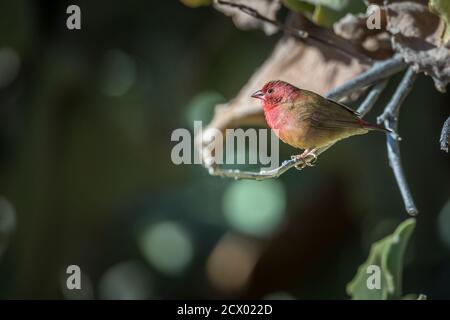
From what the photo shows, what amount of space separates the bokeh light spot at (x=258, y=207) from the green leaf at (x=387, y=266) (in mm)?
480

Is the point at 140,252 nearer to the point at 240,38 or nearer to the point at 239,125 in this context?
the point at 240,38

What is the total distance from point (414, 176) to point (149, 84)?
1.53 ft

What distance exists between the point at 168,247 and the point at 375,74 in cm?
70

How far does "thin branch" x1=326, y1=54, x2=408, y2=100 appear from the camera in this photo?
73 cm

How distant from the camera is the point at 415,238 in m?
1.21

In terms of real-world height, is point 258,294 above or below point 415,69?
below

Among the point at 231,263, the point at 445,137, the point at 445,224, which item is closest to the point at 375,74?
the point at 445,137

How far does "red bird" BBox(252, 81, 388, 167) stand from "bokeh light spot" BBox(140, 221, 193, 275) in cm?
72

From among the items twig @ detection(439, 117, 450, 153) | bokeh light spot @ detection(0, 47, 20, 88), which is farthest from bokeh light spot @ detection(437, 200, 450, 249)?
bokeh light spot @ detection(0, 47, 20, 88)

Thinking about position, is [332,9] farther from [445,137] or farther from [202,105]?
[202,105]

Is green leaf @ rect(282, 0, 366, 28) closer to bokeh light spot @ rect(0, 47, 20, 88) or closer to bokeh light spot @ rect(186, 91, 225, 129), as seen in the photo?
bokeh light spot @ rect(186, 91, 225, 129)

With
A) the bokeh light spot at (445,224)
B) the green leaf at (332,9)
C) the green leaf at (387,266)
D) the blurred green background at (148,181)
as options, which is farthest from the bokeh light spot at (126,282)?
the green leaf at (332,9)

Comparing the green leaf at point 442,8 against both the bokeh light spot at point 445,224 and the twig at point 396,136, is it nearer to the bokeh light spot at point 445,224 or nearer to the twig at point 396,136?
the twig at point 396,136
